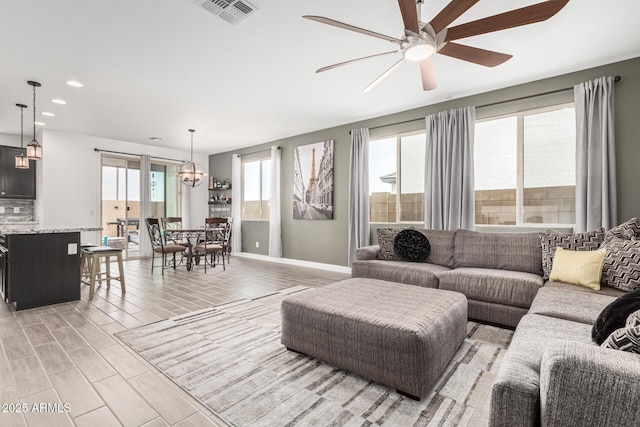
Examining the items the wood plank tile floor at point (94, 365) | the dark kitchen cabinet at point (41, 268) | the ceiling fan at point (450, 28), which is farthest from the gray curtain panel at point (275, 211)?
the ceiling fan at point (450, 28)

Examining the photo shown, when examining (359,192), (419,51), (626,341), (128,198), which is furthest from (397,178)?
(128,198)

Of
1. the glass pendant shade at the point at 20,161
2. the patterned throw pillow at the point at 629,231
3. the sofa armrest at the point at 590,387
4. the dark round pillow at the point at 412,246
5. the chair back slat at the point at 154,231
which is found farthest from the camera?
the chair back slat at the point at 154,231

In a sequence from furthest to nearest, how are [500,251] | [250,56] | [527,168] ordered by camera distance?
[527,168]
[500,251]
[250,56]

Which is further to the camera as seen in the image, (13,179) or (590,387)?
(13,179)

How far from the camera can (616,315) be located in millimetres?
1267

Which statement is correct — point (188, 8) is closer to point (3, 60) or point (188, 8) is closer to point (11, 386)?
point (3, 60)

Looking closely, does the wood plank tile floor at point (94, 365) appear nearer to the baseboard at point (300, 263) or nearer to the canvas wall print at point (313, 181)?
the baseboard at point (300, 263)

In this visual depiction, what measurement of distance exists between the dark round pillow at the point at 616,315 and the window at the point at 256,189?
6371 millimetres

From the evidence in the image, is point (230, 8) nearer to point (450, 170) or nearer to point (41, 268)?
point (450, 170)

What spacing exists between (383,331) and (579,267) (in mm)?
2005

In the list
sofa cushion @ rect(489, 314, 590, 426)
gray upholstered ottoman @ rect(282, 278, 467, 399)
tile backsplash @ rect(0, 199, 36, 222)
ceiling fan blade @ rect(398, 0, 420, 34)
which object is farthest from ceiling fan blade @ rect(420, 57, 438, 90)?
tile backsplash @ rect(0, 199, 36, 222)

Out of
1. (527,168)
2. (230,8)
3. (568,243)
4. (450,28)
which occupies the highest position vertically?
(230,8)

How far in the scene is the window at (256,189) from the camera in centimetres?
731

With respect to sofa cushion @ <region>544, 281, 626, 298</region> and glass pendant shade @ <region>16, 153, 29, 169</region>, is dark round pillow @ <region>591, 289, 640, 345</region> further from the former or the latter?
glass pendant shade @ <region>16, 153, 29, 169</region>
